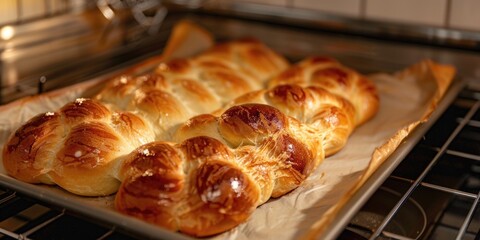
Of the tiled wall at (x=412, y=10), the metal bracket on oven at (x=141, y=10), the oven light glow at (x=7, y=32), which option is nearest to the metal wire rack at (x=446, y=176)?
the tiled wall at (x=412, y=10)

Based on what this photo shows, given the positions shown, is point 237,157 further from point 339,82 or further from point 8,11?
point 8,11

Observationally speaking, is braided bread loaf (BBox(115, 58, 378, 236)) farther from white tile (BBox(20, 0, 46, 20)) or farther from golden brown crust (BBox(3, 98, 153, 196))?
white tile (BBox(20, 0, 46, 20))

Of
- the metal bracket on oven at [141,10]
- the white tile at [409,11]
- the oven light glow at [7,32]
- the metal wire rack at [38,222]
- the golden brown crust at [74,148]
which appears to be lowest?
Result: the metal wire rack at [38,222]

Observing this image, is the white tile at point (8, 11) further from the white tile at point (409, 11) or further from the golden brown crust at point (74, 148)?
the white tile at point (409, 11)

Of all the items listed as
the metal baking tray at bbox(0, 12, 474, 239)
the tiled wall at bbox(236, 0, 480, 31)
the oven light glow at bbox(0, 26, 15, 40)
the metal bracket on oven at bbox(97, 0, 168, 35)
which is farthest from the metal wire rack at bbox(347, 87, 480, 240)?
the oven light glow at bbox(0, 26, 15, 40)

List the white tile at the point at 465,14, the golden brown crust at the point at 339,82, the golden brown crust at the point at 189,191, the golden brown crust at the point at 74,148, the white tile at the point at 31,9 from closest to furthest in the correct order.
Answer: the golden brown crust at the point at 189,191
the golden brown crust at the point at 74,148
the golden brown crust at the point at 339,82
the white tile at the point at 465,14
the white tile at the point at 31,9

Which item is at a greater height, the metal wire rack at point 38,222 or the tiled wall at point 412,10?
the tiled wall at point 412,10

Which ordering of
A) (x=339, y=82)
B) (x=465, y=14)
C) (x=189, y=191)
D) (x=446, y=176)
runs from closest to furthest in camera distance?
1. (x=189, y=191)
2. (x=446, y=176)
3. (x=339, y=82)
4. (x=465, y=14)

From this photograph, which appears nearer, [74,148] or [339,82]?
[74,148]

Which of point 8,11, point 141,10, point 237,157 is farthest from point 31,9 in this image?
point 237,157
